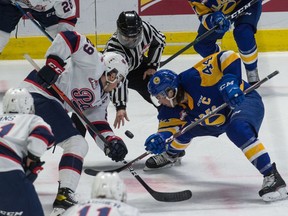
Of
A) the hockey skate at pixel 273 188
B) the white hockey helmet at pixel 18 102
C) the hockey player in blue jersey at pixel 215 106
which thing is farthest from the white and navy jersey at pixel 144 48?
the white hockey helmet at pixel 18 102

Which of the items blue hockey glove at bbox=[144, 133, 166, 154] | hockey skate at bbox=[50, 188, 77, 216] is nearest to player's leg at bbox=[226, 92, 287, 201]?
blue hockey glove at bbox=[144, 133, 166, 154]

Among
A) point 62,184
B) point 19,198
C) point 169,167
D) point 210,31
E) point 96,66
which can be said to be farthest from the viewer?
point 210,31

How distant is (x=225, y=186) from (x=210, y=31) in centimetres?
160

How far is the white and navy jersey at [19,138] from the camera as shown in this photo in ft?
12.1

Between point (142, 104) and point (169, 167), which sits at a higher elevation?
point (169, 167)

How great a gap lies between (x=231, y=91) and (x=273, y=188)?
1.61ft

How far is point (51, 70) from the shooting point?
4484mm

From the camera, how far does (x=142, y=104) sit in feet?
21.2

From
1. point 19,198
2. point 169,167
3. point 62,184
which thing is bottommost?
point 169,167

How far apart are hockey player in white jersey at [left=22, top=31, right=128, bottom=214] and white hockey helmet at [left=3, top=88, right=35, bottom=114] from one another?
1.86ft

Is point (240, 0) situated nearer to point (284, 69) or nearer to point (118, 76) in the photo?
point (284, 69)

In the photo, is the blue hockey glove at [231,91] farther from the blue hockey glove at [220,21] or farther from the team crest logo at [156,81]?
the blue hockey glove at [220,21]

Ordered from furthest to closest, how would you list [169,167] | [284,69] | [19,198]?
[284,69]
[169,167]
[19,198]

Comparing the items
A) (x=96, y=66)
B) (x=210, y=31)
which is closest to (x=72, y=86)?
(x=96, y=66)
